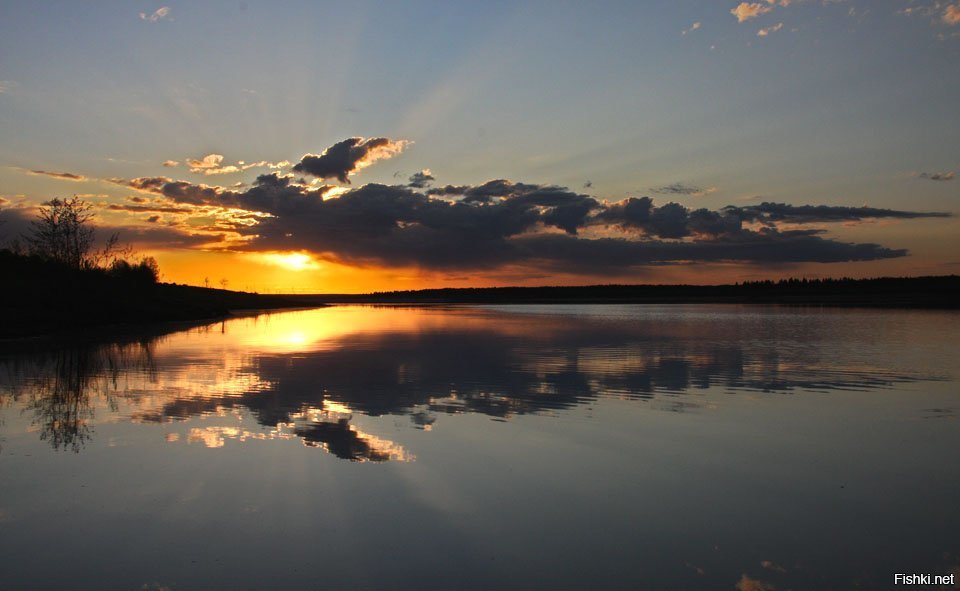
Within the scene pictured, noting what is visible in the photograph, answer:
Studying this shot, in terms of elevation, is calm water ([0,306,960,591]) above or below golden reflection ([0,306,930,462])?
below

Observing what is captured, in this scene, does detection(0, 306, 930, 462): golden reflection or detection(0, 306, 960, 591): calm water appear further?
detection(0, 306, 930, 462): golden reflection

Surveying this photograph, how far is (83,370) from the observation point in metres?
21.3

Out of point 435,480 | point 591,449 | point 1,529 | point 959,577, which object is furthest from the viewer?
point 591,449

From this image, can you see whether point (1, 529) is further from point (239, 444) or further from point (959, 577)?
point (959, 577)

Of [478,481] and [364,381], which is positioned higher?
[364,381]

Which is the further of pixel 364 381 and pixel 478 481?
pixel 364 381

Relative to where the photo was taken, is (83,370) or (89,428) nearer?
(89,428)

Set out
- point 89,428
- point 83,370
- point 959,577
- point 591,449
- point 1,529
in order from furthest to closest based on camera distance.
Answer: point 83,370 → point 89,428 → point 591,449 → point 1,529 → point 959,577

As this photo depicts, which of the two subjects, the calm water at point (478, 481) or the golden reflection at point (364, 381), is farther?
the golden reflection at point (364, 381)

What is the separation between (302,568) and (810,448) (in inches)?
337

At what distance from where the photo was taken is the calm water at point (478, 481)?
6387 millimetres

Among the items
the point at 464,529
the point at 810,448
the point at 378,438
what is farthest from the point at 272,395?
the point at 810,448

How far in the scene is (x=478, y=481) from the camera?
9141 millimetres

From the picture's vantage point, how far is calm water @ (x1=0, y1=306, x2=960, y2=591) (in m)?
6.39
